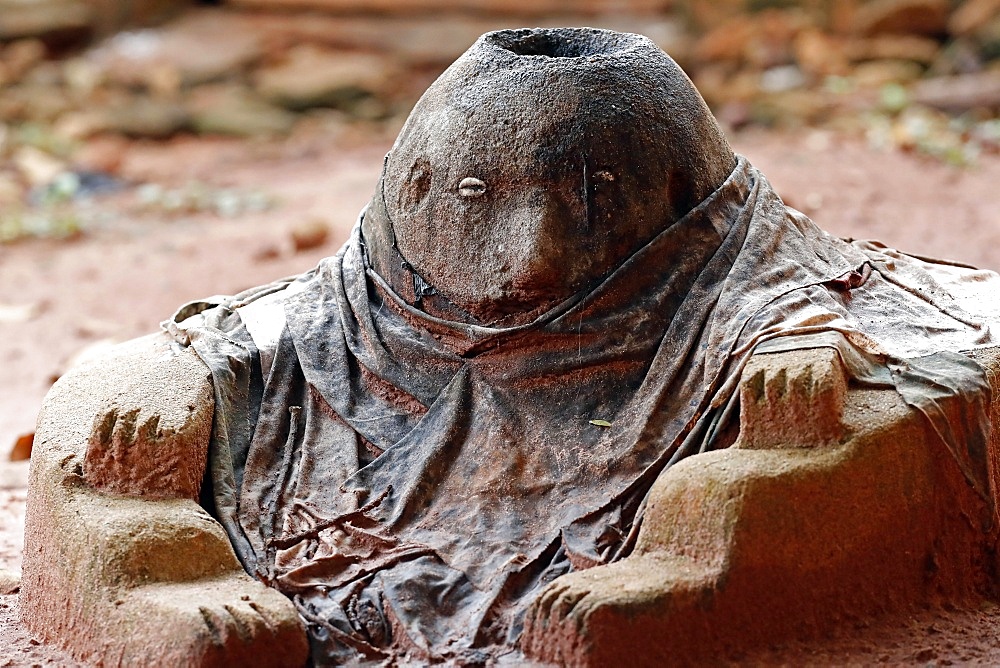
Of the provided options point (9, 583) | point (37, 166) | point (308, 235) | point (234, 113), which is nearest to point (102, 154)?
point (37, 166)

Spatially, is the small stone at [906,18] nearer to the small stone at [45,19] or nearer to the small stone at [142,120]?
the small stone at [142,120]

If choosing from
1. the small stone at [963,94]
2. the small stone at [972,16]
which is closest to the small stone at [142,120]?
the small stone at [963,94]

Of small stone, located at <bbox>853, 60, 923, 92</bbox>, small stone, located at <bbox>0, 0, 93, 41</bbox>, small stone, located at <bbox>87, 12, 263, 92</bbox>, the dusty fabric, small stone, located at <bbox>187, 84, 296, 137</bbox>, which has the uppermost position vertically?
the dusty fabric

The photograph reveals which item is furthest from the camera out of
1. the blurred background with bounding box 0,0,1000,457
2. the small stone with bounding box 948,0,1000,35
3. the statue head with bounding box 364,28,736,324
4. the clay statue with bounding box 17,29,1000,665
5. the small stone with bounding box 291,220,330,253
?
the small stone with bounding box 948,0,1000,35

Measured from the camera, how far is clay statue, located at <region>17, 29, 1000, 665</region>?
3.98m

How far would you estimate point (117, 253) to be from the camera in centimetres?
1031

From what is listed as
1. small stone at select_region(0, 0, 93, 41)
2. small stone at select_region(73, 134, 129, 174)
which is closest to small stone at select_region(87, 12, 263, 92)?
small stone at select_region(0, 0, 93, 41)

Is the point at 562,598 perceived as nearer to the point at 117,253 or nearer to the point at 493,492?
the point at 493,492

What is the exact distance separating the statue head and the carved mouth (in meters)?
0.11

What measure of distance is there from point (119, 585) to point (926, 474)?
2198 millimetres

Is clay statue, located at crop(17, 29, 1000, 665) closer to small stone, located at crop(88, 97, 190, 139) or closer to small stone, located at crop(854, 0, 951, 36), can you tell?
small stone, located at crop(88, 97, 190, 139)

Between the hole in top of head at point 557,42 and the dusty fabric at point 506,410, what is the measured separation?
60 cm

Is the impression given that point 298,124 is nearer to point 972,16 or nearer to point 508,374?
point 972,16

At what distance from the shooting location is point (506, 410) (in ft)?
14.1
